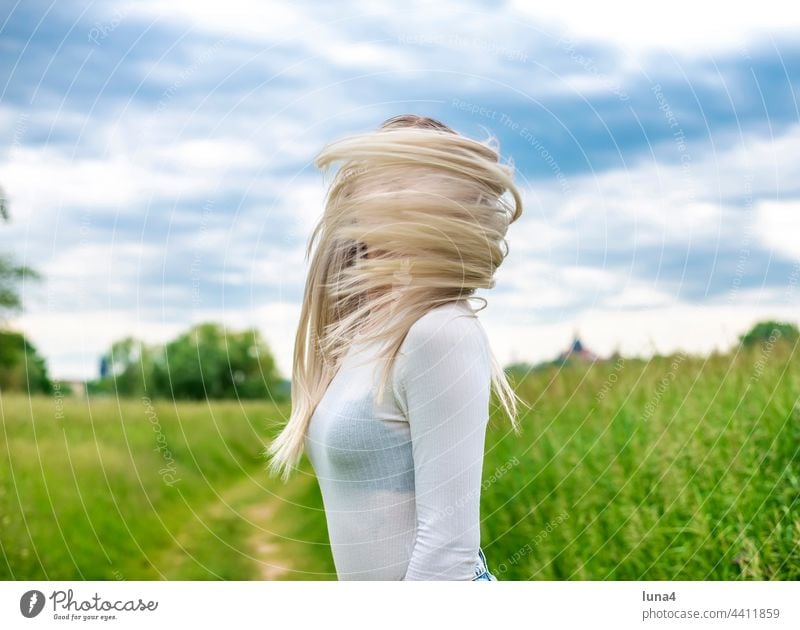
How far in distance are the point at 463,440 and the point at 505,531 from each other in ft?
11.7

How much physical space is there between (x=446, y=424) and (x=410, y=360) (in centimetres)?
17

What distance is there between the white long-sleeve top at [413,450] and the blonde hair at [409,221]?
0.28 ft

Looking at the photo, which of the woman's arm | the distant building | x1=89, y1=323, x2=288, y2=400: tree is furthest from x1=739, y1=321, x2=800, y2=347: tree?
the woman's arm

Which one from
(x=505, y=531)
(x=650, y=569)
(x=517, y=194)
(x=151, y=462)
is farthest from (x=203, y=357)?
(x=517, y=194)

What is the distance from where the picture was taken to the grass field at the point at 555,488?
160 inches

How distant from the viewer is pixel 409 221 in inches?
90.2

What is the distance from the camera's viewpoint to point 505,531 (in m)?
5.43
